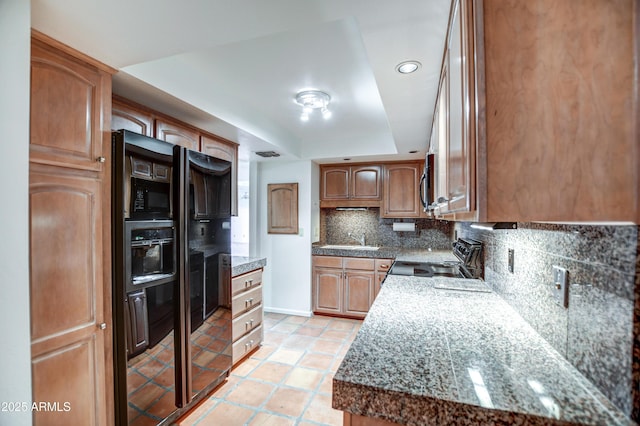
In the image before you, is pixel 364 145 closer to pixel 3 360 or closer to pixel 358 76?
pixel 358 76

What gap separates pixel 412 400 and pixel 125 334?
1487 mm

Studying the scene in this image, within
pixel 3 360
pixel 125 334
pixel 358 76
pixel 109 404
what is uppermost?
pixel 358 76

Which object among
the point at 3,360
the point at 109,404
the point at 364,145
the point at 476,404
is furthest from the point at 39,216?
the point at 364,145

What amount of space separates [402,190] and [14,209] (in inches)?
142

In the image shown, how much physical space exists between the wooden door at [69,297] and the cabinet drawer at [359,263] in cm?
274

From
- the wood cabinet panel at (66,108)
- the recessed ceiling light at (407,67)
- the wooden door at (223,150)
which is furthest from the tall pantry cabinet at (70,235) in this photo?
the recessed ceiling light at (407,67)

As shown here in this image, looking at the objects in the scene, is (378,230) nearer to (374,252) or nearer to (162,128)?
(374,252)

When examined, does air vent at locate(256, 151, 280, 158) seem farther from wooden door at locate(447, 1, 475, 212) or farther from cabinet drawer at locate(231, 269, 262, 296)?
wooden door at locate(447, 1, 475, 212)

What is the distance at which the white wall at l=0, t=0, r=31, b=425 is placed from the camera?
99 centimetres

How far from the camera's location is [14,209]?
102 cm

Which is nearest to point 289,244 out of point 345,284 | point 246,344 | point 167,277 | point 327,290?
point 327,290

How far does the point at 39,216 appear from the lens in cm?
121

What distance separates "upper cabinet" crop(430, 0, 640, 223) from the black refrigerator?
5.28 ft

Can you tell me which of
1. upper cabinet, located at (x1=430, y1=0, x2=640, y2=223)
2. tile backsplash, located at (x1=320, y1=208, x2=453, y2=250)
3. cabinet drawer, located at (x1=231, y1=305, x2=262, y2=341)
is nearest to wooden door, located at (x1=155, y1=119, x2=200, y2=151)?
cabinet drawer, located at (x1=231, y1=305, x2=262, y2=341)
